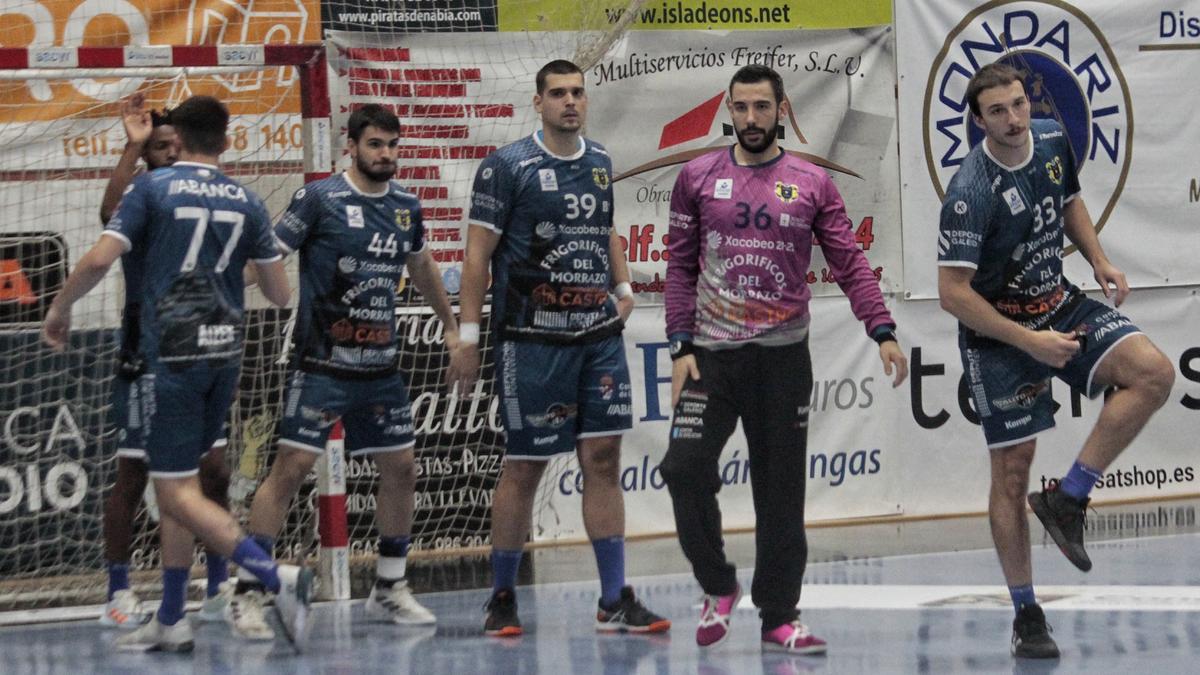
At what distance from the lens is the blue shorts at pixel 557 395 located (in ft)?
21.7

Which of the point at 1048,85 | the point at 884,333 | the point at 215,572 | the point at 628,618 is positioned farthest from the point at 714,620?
the point at 1048,85

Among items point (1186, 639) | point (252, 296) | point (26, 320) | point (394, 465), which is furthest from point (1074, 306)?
point (26, 320)

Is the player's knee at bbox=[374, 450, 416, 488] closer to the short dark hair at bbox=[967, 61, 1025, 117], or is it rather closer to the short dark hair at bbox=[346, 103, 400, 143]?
the short dark hair at bbox=[346, 103, 400, 143]

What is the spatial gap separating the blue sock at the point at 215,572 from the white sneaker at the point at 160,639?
665mm

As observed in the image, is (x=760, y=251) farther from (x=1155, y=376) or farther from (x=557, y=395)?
(x=1155, y=376)

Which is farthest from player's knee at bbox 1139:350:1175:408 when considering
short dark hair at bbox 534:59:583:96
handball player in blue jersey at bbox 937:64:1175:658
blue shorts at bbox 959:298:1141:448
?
short dark hair at bbox 534:59:583:96

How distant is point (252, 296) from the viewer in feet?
28.5

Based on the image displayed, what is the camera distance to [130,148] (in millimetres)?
6906

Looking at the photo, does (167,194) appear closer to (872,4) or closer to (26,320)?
(26,320)

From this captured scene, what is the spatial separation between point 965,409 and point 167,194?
5.36 m

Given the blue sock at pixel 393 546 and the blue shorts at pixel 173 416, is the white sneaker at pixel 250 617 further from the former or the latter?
the blue shorts at pixel 173 416

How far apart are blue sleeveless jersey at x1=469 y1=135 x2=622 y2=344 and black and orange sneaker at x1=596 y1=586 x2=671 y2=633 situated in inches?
39.6

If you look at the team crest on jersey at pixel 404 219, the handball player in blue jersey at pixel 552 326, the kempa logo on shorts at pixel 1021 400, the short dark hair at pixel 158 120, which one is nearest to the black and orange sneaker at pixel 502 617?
the handball player in blue jersey at pixel 552 326

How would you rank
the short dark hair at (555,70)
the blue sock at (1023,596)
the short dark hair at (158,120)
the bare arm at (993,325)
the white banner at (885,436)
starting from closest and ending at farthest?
the bare arm at (993,325), the blue sock at (1023,596), the short dark hair at (555,70), the short dark hair at (158,120), the white banner at (885,436)
